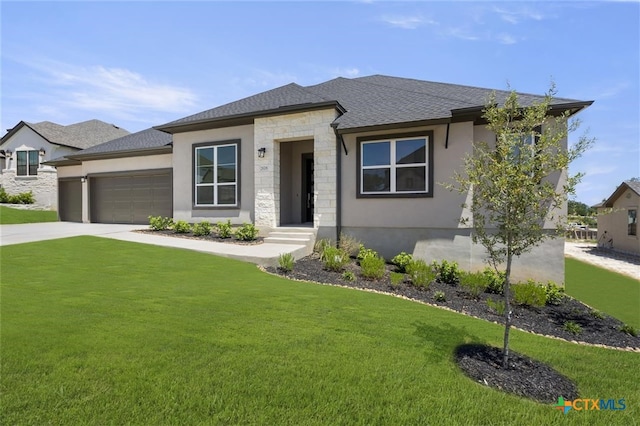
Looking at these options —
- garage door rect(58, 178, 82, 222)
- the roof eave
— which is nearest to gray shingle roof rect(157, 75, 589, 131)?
the roof eave

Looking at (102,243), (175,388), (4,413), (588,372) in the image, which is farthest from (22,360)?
(102,243)

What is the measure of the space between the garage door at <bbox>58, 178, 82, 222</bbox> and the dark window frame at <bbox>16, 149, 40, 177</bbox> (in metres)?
10.2

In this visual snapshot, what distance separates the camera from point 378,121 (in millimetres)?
9773

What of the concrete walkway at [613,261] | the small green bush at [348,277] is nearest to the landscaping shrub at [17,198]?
the small green bush at [348,277]

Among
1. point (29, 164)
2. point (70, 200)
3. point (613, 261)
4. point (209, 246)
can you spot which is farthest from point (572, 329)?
point (29, 164)

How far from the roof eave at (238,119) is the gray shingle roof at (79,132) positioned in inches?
714

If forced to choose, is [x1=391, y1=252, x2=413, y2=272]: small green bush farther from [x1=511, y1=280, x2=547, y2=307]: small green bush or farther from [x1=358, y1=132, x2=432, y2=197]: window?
→ [x1=511, y1=280, x2=547, y2=307]: small green bush

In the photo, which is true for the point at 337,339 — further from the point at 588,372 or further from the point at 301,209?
the point at 301,209

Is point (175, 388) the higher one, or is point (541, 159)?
point (541, 159)

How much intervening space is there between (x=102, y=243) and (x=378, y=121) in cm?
936

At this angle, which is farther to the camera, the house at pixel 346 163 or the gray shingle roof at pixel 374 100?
the gray shingle roof at pixel 374 100

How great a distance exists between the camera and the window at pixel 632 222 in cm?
1879

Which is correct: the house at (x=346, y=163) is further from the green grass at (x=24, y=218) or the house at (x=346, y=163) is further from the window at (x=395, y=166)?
the green grass at (x=24, y=218)

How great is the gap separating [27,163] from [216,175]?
2246cm
